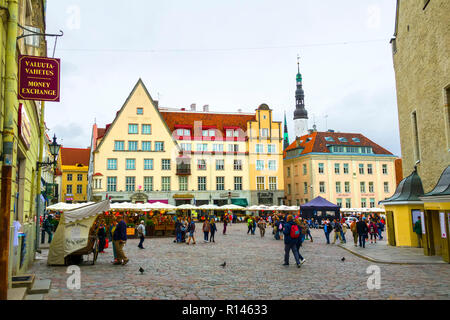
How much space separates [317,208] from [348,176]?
2745 centimetres

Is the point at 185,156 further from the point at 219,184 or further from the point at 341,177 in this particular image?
the point at 341,177

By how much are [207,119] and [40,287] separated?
55.5 m

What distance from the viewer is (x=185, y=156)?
59.8 metres

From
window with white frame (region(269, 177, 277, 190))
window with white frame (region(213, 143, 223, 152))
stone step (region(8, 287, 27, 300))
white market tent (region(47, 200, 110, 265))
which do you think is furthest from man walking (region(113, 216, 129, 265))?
window with white frame (region(269, 177, 277, 190))

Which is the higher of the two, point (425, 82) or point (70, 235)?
point (425, 82)

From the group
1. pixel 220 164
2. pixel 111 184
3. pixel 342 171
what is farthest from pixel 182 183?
pixel 342 171

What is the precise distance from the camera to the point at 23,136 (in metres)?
10.7

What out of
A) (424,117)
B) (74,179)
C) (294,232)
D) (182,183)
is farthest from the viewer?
(74,179)

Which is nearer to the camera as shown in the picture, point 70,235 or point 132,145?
point 70,235

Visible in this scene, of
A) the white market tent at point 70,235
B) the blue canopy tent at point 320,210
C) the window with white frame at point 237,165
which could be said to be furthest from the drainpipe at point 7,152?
the window with white frame at point 237,165

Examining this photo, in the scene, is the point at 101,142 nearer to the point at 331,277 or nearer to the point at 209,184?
the point at 209,184

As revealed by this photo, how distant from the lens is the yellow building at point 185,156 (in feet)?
186

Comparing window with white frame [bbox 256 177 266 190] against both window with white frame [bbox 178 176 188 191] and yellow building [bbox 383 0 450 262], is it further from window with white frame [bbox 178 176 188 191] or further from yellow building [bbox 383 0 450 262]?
yellow building [bbox 383 0 450 262]

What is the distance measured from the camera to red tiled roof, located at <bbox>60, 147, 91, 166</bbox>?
284 feet
